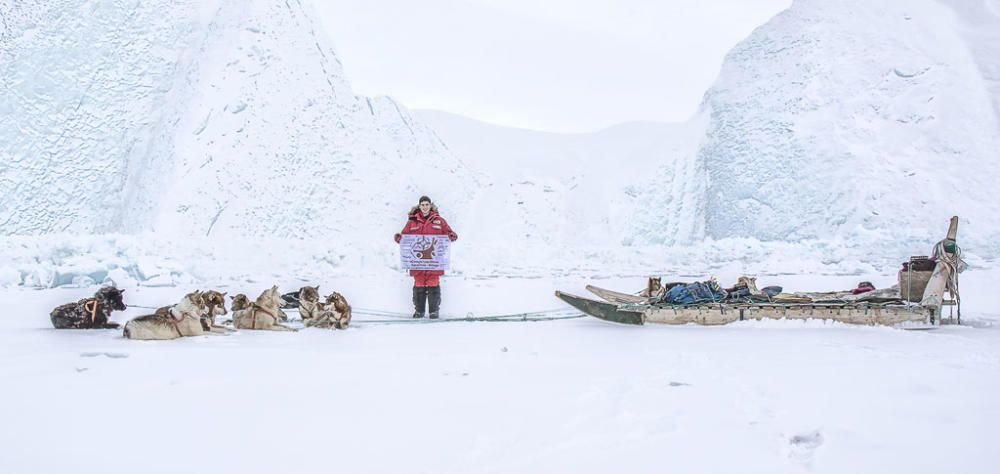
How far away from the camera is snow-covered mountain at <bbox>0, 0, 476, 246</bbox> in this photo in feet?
59.0

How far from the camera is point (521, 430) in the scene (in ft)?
9.57

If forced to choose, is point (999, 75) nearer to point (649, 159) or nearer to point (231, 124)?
point (649, 159)

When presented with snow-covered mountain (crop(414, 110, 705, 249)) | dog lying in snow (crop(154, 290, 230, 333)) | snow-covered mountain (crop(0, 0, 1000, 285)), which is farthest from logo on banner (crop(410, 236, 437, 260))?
snow-covered mountain (crop(414, 110, 705, 249))

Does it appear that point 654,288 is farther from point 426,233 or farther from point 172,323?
point 172,323

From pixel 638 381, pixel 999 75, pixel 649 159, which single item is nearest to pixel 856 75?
pixel 999 75

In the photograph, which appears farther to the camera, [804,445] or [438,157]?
[438,157]

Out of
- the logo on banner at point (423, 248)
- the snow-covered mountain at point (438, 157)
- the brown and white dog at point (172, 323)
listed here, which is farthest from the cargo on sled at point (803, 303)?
the snow-covered mountain at point (438, 157)

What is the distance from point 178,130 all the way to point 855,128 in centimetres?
1888

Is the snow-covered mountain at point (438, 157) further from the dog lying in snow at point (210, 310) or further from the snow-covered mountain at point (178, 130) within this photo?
the dog lying in snow at point (210, 310)

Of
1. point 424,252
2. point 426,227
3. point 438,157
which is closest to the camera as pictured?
point 424,252

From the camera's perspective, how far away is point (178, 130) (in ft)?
61.9

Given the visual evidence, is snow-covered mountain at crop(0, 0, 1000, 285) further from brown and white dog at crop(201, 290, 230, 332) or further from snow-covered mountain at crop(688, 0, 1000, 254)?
brown and white dog at crop(201, 290, 230, 332)

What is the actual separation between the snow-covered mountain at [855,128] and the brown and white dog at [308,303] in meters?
15.6

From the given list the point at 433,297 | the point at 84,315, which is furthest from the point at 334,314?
the point at 84,315
